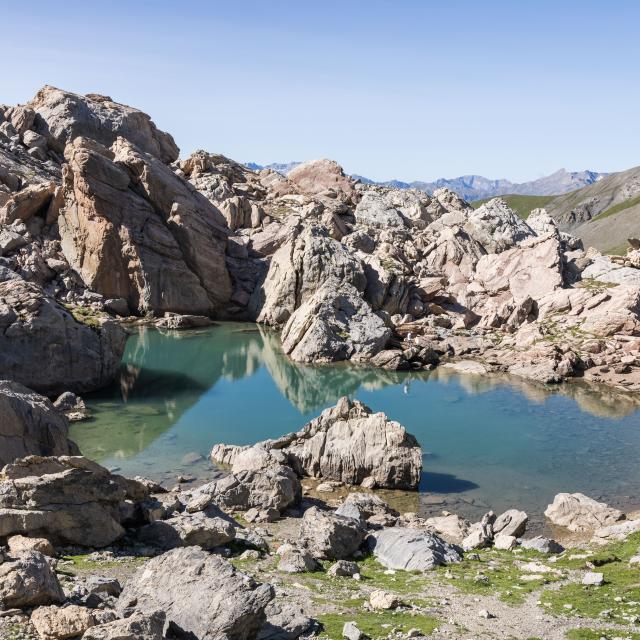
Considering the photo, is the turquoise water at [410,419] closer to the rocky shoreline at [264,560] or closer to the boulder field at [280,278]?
the boulder field at [280,278]

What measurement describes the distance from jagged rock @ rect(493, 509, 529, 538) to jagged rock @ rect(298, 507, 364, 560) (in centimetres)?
735

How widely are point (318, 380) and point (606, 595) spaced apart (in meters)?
48.8

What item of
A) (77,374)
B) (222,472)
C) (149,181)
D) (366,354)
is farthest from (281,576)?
(149,181)

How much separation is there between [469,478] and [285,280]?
52.7 meters

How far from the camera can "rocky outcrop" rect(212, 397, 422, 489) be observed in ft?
135

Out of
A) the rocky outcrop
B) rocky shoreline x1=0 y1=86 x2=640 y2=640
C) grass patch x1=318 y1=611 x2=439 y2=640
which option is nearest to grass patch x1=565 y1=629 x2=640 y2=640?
rocky shoreline x1=0 y1=86 x2=640 y2=640

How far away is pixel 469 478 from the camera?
43.8 metres

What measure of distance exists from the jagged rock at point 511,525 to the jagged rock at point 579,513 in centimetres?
377

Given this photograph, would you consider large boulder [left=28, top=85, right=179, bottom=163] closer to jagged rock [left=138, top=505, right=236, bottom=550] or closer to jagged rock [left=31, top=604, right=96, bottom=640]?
jagged rock [left=138, top=505, right=236, bottom=550]

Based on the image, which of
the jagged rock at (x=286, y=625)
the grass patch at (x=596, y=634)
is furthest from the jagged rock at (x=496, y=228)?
the jagged rock at (x=286, y=625)

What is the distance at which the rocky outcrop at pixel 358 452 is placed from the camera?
4112 centimetres

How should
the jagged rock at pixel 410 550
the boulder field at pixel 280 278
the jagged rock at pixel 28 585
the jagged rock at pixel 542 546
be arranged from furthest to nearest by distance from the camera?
the boulder field at pixel 280 278, the jagged rock at pixel 542 546, the jagged rock at pixel 410 550, the jagged rock at pixel 28 585

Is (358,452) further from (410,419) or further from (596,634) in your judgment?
(596,634)

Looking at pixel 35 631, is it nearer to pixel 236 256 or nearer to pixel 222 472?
pixel 222 472
